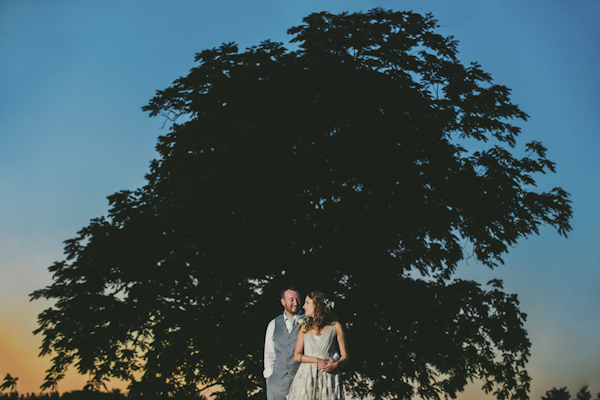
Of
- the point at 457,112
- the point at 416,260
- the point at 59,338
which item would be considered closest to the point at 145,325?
the point at 59,338

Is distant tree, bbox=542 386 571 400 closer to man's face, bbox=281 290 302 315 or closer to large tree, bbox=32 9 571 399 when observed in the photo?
large tree, bbox=32 9 571 399

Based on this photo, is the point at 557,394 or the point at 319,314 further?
the point at 557,394

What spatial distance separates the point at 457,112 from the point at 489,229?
4.05 meters

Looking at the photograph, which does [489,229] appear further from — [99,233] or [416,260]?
[99,233]

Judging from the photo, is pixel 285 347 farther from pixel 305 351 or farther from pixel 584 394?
pixel 584 394

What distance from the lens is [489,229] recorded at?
17.6m

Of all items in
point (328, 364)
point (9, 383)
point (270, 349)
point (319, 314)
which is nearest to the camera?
point (319, 314)

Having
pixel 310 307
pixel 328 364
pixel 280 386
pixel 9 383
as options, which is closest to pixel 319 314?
pixel 310 307

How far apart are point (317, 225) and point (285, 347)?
9.48 metres

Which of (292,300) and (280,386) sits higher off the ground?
(292,300)

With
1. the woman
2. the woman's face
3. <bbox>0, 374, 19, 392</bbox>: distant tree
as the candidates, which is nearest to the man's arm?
the woman

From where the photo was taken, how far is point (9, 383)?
1625cm

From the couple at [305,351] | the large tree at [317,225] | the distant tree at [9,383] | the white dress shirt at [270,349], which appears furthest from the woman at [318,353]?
the distant tree at [9,383]

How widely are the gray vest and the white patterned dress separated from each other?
6.7 inches
